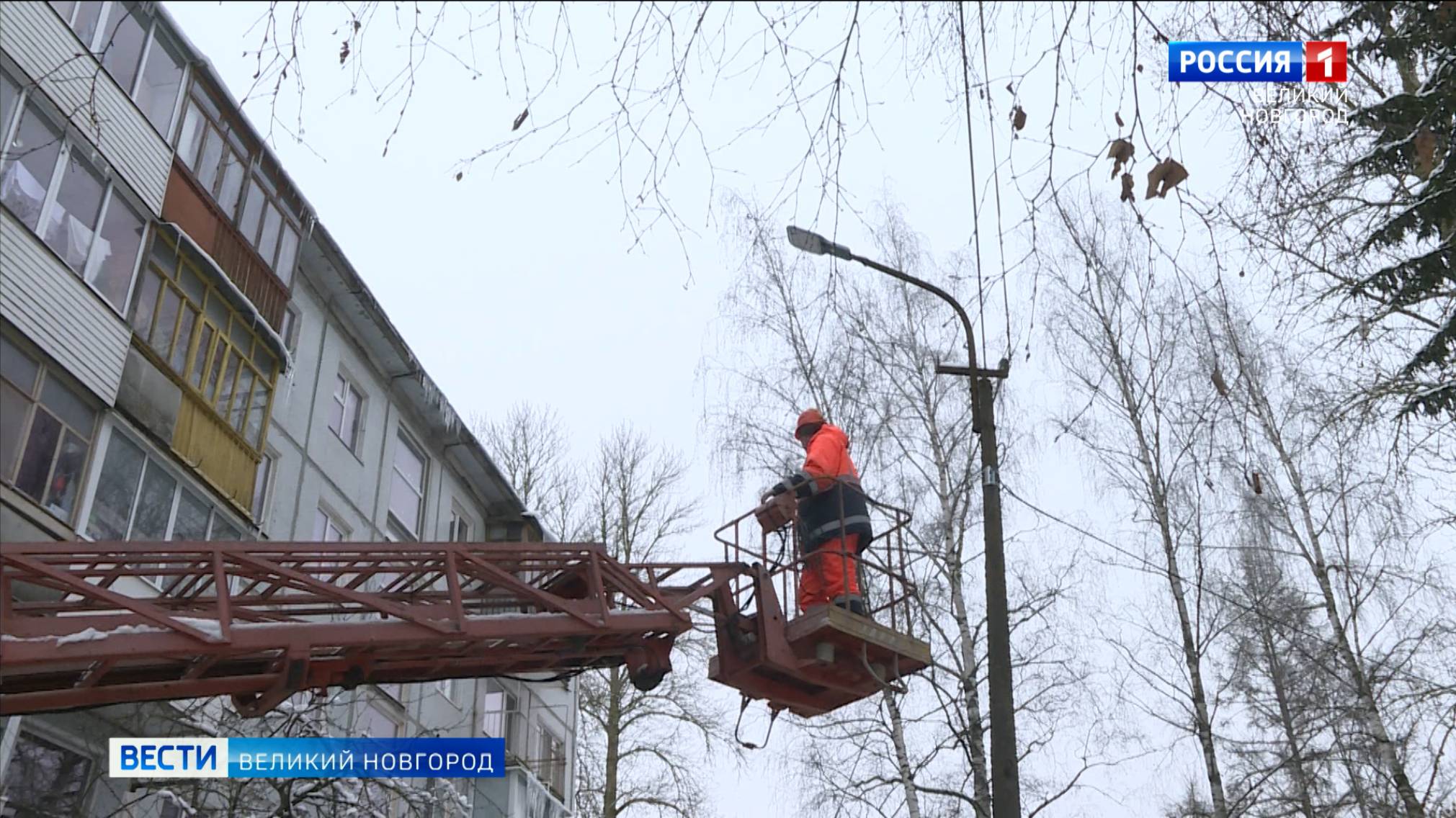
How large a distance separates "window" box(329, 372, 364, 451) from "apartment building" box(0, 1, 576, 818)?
0.04 metres

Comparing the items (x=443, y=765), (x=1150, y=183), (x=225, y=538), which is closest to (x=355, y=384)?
(x=225, y=538)

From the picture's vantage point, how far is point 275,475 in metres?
18.6

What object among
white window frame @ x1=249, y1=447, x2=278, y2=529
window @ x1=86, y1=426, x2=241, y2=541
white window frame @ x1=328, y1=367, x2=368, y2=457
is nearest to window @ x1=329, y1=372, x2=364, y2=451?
white window frame @ x1=328, y1=367, x2=368, y2=457

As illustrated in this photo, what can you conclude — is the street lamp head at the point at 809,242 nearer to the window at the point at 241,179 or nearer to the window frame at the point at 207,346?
the window frame at the point at 207,346

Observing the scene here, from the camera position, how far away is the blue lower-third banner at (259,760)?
13594mm

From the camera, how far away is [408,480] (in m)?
24.7

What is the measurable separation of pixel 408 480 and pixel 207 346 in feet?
29.0

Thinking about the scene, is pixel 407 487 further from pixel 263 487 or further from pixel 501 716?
pixel 501 716

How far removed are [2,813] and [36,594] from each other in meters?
2.18

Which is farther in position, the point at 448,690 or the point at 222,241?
the point at 448,690

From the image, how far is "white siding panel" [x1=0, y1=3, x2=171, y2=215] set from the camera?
41.7 feet

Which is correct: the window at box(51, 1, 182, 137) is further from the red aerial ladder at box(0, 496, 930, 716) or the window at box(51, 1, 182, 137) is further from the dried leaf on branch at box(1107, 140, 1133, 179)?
the dried leaf on branch at box(1107, 140, 1133, 179)

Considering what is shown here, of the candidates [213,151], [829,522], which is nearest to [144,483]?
[213,151]

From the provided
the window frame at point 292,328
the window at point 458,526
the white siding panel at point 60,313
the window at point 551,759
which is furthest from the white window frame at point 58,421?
the window at point 551,759
